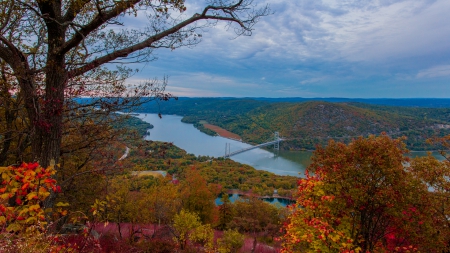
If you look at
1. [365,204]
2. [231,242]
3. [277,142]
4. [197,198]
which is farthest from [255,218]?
[277,142]

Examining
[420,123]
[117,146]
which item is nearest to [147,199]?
[117,146]

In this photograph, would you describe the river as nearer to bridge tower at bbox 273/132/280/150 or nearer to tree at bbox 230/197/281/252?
bridge tower at bbox 273/132/280/150

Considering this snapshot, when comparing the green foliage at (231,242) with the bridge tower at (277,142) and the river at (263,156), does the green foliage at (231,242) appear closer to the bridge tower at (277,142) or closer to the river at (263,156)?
the river at (263,156)

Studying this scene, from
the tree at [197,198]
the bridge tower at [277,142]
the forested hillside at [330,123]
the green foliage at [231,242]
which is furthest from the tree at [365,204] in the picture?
the bridge tower at [277,142]

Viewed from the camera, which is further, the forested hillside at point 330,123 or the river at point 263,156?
the forested hillside at point 330,123

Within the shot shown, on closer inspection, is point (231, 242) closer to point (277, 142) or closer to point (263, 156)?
point (263, 156)

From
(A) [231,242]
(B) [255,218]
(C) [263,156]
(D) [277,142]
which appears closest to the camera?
(A) [231,242]

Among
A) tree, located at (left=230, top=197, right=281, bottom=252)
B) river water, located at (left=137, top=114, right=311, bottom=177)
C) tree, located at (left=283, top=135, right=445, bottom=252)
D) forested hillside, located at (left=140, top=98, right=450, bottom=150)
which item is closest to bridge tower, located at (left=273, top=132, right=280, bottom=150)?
forested hillside, located at (left=140, top=98, right=450, bottom=150)

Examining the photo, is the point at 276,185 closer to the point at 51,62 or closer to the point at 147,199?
the point at 147,199
